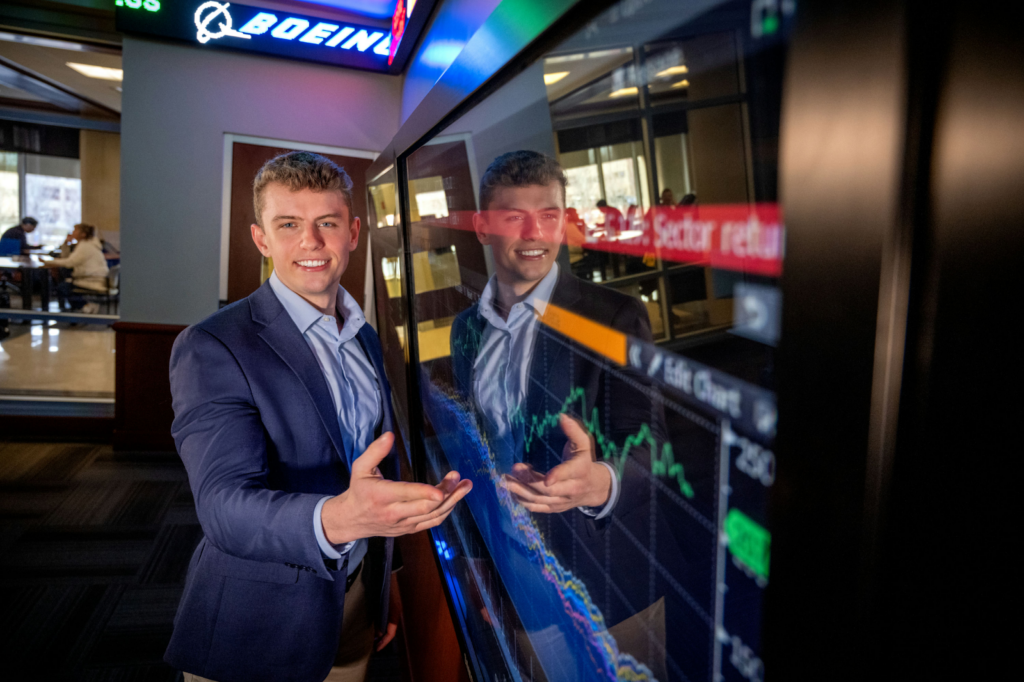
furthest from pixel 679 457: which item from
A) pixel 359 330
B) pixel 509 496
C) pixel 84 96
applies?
pixel 84 96

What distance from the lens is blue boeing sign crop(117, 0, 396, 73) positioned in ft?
11.2

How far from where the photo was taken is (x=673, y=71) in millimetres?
301

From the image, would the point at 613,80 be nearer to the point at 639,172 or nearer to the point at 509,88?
the point at 639,172

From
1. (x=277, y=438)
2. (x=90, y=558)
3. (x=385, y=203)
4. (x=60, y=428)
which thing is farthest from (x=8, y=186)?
(x=277, y=438)

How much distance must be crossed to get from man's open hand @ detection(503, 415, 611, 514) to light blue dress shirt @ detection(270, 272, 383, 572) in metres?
0.62

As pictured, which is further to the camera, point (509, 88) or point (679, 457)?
point (509, 88)

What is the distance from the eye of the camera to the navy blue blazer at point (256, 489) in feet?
3.05

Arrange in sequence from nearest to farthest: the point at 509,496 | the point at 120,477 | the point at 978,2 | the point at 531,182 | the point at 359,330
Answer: the point at 978,2 → the point at 531,182 → the point at 509,496 → the point at 359,330 → the point at 120,477

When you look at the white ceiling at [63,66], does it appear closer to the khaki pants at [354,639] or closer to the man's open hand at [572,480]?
the khaki pants at [354,639]

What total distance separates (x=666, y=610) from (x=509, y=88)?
0.49m

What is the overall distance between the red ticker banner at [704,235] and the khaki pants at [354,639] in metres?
1.32

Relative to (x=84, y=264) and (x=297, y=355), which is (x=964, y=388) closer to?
(x=297, y=355)

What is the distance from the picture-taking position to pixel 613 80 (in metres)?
0.36

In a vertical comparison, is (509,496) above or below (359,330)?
below
